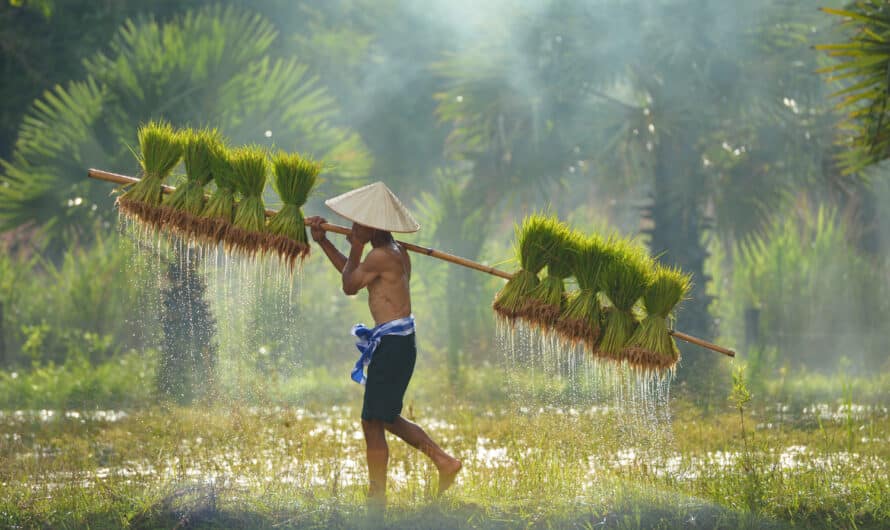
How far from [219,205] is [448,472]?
184 centimetres

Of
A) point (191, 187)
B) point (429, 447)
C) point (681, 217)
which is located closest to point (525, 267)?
point (429, 447)

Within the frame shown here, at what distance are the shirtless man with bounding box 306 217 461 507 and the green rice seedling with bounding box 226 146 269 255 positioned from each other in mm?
297

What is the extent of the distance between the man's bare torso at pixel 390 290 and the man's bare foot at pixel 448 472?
0.80 metres

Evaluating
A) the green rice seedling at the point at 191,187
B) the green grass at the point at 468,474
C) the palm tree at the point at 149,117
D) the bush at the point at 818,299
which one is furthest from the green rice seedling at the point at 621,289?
the bush at the point at 818,299

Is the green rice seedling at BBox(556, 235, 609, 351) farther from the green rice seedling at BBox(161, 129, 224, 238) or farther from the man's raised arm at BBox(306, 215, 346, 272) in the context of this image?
the green rice seedling at BBox(161, 129, 224, 238)

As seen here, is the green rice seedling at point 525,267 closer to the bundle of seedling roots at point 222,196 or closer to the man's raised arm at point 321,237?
the man's raised arm at point 321,237

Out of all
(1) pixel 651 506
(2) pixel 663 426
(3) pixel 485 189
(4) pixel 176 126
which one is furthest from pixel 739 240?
(1) pixel 651 506

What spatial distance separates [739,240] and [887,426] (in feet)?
25.4

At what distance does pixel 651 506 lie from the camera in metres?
6.13

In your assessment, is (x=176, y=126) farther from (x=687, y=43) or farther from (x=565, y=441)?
(x=565, y=441)

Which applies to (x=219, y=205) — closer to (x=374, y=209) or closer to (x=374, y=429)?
(x=374, y=209)

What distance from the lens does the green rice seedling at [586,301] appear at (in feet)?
21.6

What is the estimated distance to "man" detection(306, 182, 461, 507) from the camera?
6.30 metres

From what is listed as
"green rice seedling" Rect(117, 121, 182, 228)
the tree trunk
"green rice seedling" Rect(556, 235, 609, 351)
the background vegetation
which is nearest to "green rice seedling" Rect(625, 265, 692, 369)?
"green rice seedling" Rect(556, 235, 609, 351)
